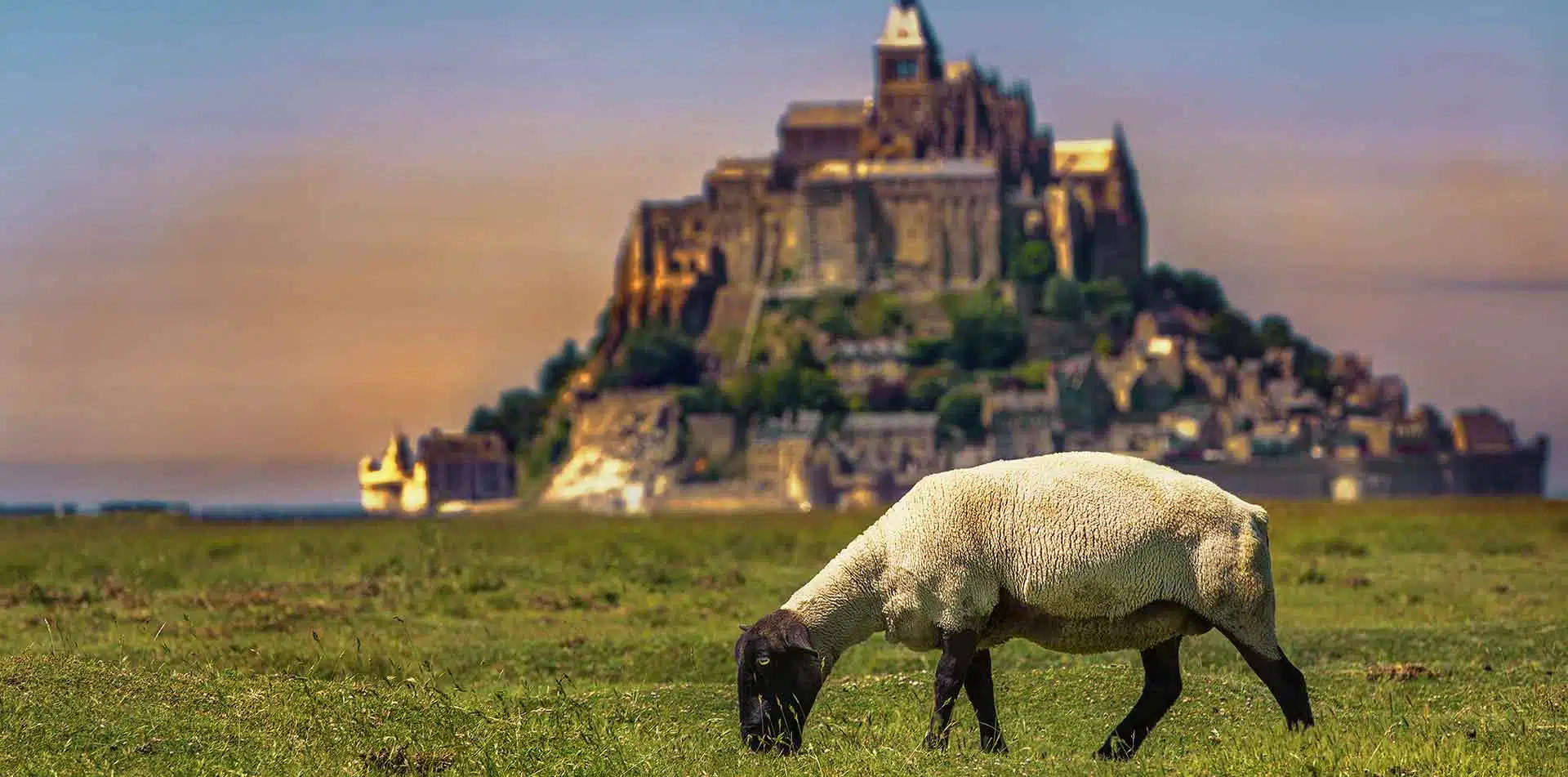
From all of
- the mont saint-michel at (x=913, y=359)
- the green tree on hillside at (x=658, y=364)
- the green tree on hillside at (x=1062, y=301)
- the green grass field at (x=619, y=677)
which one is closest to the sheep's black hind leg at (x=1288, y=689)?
the green grass field at (x=619, y=677)

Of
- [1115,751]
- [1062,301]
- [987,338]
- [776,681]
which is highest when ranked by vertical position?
[1062,301]

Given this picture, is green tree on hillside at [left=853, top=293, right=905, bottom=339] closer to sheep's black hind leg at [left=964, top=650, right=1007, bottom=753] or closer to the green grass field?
the green grass field

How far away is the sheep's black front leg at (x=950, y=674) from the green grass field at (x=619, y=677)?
0.77 ft

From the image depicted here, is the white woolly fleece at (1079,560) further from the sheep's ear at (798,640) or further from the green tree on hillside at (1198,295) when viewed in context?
the green tree on hillside at (1198,295)

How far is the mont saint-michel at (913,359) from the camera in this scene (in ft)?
524

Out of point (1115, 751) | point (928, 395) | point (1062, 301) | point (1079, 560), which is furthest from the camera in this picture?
point (1062, 301)

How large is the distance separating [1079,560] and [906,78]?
7168 inches

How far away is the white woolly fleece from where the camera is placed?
631 inches

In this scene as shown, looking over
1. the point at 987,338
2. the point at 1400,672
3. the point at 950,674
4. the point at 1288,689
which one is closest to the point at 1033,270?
the point at 987,338

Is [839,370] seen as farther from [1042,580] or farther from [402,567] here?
[1042,580]

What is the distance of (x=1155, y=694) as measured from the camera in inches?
655

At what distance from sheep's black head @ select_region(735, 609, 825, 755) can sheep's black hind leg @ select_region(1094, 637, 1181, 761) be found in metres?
2.13

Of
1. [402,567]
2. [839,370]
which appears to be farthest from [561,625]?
[839,370]

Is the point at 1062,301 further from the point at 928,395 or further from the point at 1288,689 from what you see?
the point at 1288,689
